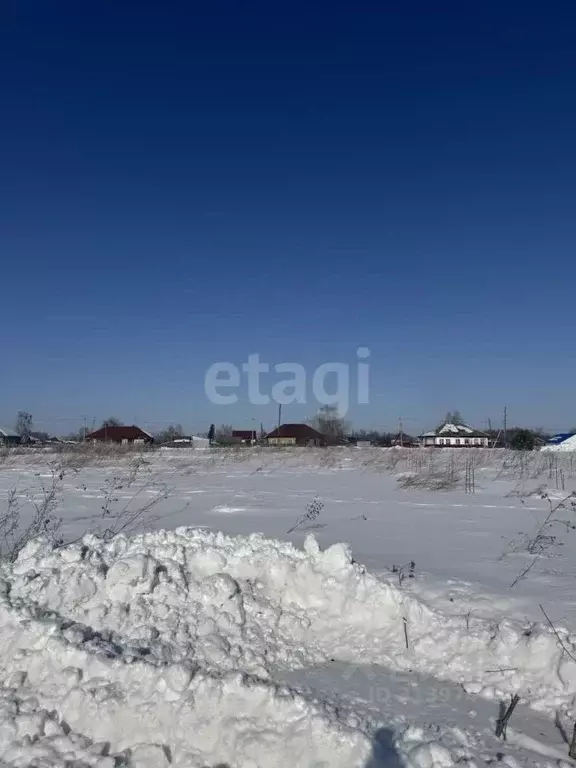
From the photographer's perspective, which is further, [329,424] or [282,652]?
[329,424]

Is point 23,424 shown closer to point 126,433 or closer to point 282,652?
point 126,433

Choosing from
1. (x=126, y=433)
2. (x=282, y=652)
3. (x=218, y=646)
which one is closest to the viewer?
(x=218, y=646)

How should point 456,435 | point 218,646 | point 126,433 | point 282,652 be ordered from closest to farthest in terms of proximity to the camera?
point 218,646 < point 282,652 < point 126,433 < point 456,435

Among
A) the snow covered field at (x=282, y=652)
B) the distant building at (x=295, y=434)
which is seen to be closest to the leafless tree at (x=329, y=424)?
the distant building at (x=295, y=434)

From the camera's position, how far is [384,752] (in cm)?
279

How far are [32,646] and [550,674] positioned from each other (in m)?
3.04

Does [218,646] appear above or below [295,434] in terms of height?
above

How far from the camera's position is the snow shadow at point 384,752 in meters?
2.70

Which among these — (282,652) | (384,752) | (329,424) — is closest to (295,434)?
(329,424)

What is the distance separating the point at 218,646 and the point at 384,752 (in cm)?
126

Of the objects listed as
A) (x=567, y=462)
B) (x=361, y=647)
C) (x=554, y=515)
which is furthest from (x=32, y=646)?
(x=567, y=462)

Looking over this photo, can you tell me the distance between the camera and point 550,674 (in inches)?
134

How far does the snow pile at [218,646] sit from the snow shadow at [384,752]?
0.04 m

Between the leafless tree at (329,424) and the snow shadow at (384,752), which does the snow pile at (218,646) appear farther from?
the leafless tree at (329,424)
